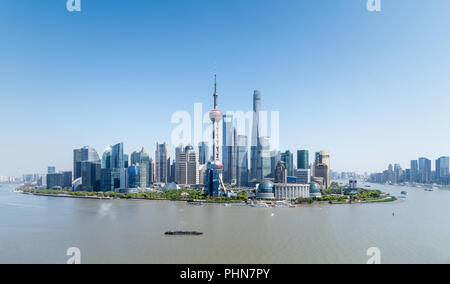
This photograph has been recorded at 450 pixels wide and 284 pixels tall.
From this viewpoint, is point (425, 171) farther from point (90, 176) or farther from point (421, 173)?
point (90, 176)

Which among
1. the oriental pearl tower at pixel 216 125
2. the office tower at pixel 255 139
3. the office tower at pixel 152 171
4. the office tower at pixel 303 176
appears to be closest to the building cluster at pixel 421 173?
the office tower at pixel 303 176

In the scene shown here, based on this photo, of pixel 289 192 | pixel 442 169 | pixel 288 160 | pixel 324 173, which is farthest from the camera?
pixel 442 169

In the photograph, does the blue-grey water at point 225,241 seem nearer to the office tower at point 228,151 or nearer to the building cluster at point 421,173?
the office tower at point 228,151

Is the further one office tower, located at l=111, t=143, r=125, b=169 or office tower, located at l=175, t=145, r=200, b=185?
office tower, located at l=175, t=145, r=200, b=185

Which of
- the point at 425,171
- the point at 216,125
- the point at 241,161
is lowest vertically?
the point at 425,171

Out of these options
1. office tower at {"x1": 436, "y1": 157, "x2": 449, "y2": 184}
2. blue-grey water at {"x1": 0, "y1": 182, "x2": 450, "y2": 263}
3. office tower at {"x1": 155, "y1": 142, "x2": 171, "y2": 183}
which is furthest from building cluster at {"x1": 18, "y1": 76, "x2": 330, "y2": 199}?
office tower at {"x1": 436, "y1": 157, "x2": 449, "y2": 184}

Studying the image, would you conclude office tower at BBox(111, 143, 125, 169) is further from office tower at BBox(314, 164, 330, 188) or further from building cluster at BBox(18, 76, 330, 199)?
office tower at BBox(314, 164, 330, 188)

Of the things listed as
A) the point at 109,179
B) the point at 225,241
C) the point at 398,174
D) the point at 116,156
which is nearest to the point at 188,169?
the point at 116,156
